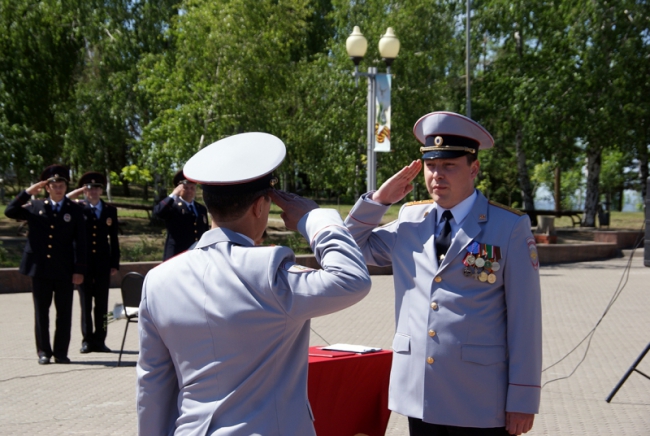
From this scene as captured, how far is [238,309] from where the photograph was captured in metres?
2.15

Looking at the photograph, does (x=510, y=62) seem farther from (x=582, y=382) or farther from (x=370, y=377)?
(x=370, y=377)

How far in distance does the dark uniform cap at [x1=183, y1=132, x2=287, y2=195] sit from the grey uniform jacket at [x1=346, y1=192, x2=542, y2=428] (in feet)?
3.80

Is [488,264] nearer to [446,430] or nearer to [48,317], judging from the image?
[446,430]

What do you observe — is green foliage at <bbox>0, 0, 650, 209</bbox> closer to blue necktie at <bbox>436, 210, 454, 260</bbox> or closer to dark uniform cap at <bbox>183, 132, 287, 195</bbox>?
blue necktie at <bbox>436, 210, 454, 260</bbox>

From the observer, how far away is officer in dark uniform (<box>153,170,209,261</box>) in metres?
10.1

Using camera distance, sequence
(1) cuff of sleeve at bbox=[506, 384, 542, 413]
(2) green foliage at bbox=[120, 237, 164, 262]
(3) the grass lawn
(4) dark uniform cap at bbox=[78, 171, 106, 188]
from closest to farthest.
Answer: (1) cuff of sleeve at bbox=[506, 384, 542, 413] → (4) dark uniform cap at bbox=[78, 171, 106, 188] → (2) green foliage at bbox=[120, 237, 164, 262] → (3) the grass lawn

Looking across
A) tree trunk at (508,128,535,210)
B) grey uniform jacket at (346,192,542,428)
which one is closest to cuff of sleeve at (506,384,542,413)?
grey uniform jacket at (346,192,542,428)

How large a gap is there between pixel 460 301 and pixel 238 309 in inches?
53.6

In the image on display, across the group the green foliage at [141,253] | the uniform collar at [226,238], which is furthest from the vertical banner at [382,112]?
the uniform collar at [226,238]

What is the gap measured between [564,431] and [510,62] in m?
24.2

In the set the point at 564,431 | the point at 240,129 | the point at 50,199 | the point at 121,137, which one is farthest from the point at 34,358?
the point at 121,137

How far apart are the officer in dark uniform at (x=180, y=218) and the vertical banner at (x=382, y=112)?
20.4ft

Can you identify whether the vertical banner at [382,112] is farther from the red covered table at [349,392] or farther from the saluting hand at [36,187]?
the red covered table at [349,392]

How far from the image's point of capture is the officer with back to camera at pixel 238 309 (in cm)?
213
